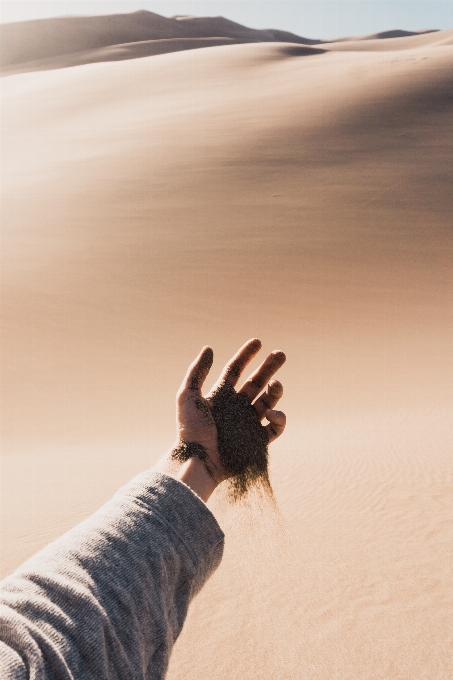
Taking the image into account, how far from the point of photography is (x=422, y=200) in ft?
50.0

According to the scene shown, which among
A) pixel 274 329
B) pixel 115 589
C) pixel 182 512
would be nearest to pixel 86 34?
pixel 274 329

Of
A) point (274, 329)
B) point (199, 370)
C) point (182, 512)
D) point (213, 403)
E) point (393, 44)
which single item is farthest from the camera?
point (393, 44)

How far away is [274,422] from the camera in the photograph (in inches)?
80.7

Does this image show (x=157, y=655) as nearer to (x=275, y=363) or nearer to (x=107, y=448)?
(x=275, y=363)

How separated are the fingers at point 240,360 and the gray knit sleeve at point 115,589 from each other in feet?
2.85

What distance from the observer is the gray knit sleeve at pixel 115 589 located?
856 mm

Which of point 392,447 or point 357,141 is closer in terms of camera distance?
point 392,447

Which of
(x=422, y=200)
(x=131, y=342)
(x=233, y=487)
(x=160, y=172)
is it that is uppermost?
(x=160, y=172)

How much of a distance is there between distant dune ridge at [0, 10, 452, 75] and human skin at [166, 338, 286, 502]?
5861cm

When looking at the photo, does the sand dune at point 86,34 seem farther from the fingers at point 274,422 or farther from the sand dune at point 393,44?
the fingers at point 274,422

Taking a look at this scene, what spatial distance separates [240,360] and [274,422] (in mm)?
260

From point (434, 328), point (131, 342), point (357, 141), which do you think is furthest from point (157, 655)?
point (357, 141)

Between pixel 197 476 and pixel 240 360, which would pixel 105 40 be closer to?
pixel 240 360

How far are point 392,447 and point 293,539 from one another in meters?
2.72
